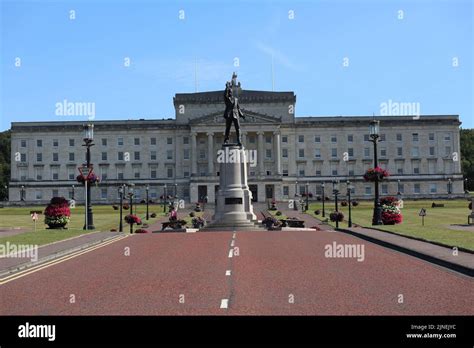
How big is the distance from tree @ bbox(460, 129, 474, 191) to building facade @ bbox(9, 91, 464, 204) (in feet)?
74.0

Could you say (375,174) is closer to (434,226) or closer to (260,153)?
(434,226)

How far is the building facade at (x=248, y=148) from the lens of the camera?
131125 millimetres

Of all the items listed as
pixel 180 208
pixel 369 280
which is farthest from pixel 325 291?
pixel 180 208

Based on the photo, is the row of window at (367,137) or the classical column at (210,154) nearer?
the classical column at (210,154)

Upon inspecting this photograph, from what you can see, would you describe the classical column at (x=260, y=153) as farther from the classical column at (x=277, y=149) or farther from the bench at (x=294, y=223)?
the bench at (x=294, y=223)

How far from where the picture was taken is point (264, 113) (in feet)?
443

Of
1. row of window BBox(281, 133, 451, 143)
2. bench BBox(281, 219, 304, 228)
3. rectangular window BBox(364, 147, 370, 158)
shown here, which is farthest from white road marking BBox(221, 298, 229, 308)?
rectangular window BBox(364, 147, 370, 158)

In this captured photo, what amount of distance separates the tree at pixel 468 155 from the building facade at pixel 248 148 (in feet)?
74.0

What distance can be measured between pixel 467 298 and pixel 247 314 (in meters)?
4.84

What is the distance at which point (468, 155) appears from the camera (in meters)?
160

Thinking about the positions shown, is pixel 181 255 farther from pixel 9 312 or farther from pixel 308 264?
pixel 9 312

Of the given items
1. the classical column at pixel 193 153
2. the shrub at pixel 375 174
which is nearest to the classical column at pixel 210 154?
the classical column at pixel 193 153

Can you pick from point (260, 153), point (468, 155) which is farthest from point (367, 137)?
point (468, 155)

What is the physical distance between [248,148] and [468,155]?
65267 millimetres
